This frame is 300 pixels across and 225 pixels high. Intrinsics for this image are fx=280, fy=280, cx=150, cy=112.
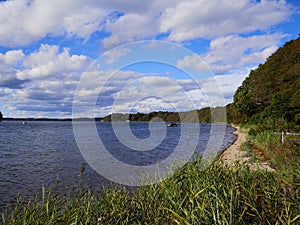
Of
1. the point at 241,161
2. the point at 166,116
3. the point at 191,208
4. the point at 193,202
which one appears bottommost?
the point at 241,161

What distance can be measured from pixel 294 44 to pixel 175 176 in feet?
177

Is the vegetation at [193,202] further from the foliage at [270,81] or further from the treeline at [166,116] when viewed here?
the foliage at [270,81]

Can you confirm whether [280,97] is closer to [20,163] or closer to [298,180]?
[20,163]

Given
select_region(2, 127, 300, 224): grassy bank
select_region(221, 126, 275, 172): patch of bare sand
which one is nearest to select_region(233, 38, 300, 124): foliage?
select_region(221, 126, 275, 172): patch of bare sand

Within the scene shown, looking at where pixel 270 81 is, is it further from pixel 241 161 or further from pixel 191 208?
pixel 191 208

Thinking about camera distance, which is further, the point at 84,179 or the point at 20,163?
the point at 20,163

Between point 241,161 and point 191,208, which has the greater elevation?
point 191,208

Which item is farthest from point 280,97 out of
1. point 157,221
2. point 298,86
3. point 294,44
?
point 157,221

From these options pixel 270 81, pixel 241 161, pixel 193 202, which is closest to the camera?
pixel 193 202

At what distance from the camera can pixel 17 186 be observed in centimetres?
1159

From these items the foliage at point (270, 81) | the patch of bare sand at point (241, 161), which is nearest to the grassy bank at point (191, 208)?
the patch of bare sand at point (241, 161)

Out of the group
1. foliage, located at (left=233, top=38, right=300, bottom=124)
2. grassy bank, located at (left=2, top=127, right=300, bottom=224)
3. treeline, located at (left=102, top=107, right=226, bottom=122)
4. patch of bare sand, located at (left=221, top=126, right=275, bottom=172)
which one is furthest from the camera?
foliage, located at (left=233, top=38, right=300, bottom=124)

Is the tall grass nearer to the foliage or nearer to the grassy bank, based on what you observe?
the grassy bank

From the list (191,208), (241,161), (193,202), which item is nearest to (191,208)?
(191,208)
